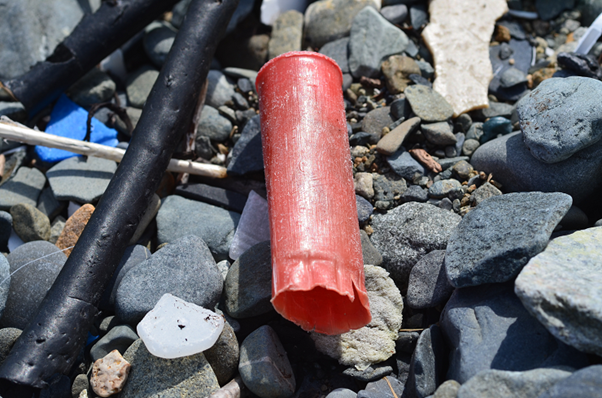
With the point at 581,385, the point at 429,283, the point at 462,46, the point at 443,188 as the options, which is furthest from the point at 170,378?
the point at 462,46

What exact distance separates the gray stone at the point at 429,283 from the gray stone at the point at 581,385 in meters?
0.73

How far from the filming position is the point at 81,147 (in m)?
2.88

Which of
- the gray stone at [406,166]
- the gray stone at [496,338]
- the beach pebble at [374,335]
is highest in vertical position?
the gray stone at [406,166]

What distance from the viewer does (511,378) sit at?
1640mm

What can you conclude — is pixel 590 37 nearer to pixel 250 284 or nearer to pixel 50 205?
pixel 250 284

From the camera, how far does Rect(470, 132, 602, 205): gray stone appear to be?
232cm

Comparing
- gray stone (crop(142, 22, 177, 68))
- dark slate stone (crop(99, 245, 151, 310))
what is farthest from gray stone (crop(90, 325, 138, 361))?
gray stone (crop(142, 22, 177, 68))

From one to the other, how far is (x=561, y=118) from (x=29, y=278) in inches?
117

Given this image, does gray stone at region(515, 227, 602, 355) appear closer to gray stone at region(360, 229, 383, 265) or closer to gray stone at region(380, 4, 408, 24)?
gray stone at region(360, 229, 383, 265)

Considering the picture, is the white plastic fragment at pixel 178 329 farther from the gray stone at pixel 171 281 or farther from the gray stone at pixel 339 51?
the gray stone at pixel 339 51

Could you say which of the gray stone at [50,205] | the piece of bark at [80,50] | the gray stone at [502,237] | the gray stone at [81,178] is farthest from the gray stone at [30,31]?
the gray stone at [502,237]

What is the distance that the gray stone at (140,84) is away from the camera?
3416 millimetres

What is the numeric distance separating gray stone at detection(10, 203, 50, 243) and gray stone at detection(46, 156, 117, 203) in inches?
7.0

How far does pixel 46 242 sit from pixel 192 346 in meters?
1.27
